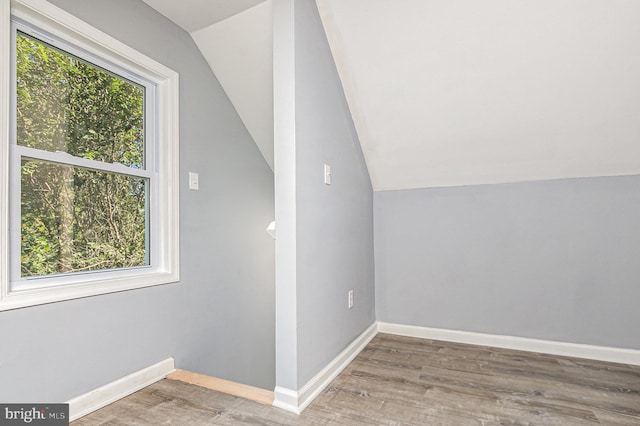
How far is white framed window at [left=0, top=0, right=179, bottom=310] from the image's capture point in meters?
1.50

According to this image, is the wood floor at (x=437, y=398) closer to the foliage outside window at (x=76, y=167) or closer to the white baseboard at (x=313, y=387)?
the white baseboard at (x=313, y=387)

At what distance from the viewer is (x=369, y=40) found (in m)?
2.10

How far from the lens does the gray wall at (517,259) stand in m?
2.31

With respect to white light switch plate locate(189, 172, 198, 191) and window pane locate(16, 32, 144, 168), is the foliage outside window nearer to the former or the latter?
window pane locate(16, 32, 144, 168)

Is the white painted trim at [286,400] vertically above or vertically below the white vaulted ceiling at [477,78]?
below

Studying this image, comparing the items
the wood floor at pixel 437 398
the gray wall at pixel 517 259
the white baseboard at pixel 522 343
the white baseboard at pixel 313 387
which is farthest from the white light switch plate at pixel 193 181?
the white baseboard at pixel 522 343

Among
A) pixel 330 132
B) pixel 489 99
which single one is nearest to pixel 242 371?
pixel 330 132

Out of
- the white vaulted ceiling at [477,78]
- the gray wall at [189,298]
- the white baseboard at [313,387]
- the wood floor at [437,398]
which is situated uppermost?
the white vaulted ceiling at [477,78]

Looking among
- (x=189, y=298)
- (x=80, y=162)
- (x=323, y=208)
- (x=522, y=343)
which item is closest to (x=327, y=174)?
(x=323, y=208)

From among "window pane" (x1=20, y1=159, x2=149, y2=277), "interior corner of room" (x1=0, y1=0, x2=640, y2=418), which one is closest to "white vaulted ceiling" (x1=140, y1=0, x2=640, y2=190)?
"interior corner of room" (x1=0, y1=0, x2=640, y2=418)

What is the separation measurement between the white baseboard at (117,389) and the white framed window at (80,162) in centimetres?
49

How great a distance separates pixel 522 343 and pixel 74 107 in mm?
3334

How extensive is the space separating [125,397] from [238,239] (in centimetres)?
129

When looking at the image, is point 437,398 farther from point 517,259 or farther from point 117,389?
point 117,389
